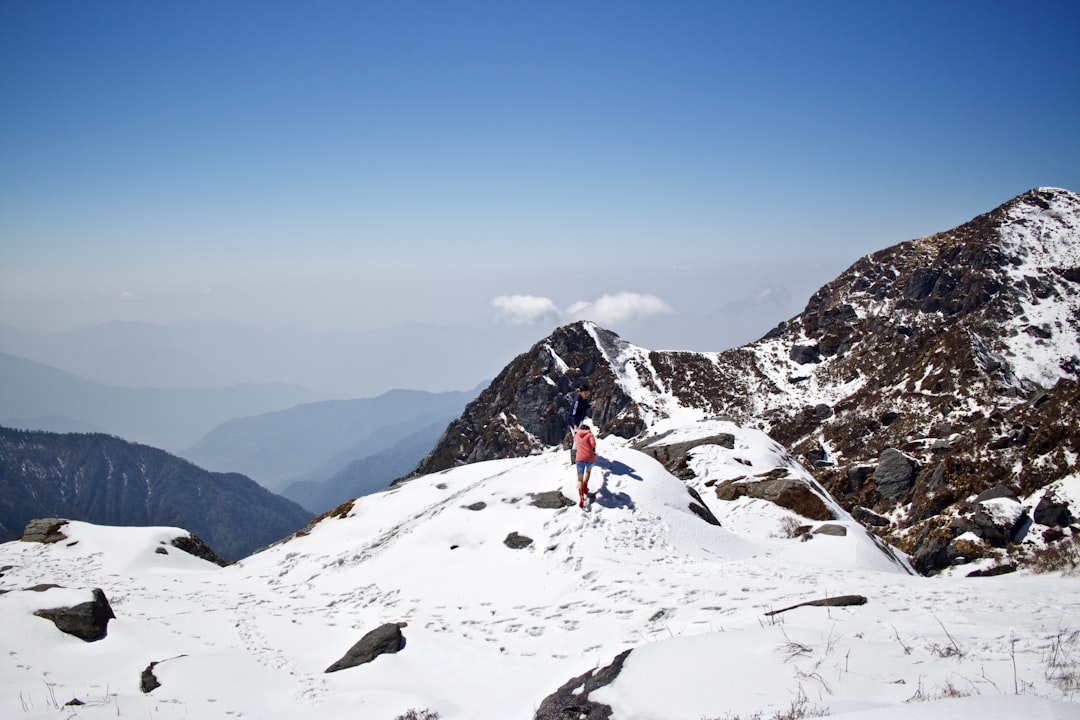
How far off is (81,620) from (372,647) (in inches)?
260

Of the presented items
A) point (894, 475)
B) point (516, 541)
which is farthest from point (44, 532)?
point (894, 475)

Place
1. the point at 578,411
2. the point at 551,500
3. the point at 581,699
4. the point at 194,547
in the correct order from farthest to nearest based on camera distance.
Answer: the point at 194,547
the point at 578,411
the point at 551,500
the point at 581,699

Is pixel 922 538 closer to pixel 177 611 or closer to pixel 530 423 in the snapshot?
pixel 177 611

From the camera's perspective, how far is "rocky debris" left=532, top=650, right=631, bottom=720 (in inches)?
254

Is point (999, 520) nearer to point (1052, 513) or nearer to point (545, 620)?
point (1052, 513)

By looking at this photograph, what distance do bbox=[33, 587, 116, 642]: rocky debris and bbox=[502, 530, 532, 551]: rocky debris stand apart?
938cm

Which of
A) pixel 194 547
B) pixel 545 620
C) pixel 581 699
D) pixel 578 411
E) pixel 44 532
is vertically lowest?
pixel 194 547

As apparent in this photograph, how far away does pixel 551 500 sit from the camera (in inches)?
685

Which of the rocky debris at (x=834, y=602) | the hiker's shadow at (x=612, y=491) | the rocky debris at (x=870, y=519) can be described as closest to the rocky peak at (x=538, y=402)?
the rocky debris at (x=870, y=519)

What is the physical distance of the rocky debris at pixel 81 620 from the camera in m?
11.7

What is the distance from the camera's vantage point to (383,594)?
14594mm

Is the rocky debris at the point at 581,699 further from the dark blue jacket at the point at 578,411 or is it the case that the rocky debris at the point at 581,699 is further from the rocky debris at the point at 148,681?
the dark blue jacket at the point at 578,411

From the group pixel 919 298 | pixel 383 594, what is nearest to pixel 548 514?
pixel 383 594

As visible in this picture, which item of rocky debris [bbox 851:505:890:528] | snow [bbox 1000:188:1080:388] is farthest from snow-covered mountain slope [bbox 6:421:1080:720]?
snow [bbox 1000:188:1080:388]
